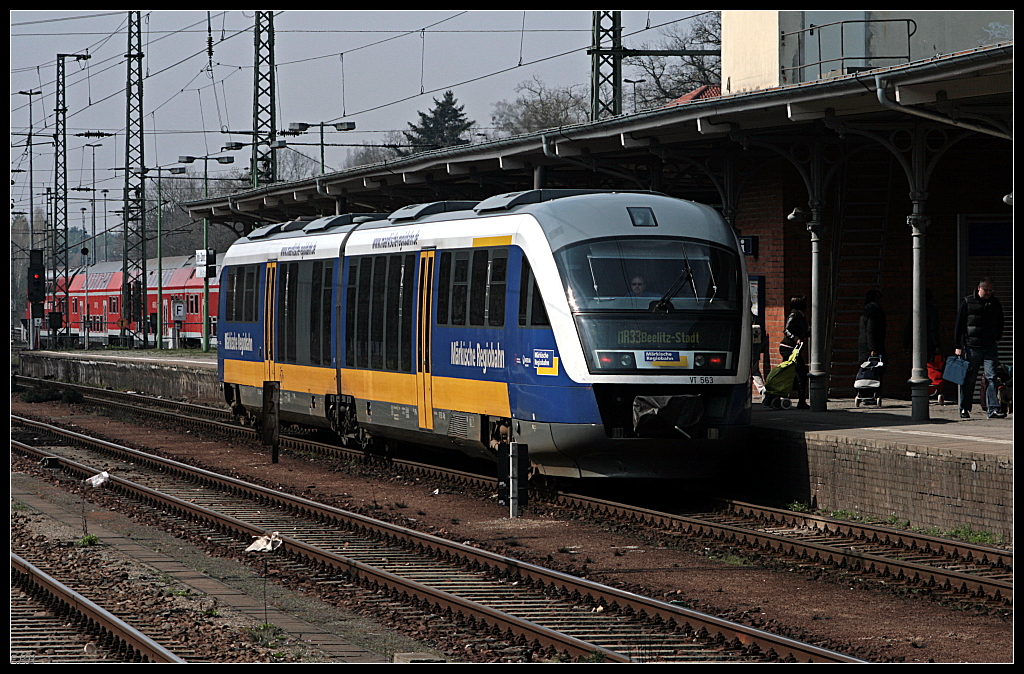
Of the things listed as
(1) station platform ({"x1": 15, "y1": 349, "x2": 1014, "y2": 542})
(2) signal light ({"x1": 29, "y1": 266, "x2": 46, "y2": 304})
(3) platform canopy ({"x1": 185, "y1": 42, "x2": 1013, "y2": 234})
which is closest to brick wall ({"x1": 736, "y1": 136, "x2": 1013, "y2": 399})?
(3) platform canopy ({"x1": 185, "y1": 42, "x2": 1013, "y2": 234})

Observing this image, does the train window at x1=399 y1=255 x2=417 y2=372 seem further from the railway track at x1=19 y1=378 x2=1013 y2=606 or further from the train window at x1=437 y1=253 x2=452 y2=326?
the railway track at x1=19 y1=378 x2=1013 y2=606

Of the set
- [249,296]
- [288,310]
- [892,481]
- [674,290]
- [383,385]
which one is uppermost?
[249,296]

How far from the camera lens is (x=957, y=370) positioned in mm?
15742

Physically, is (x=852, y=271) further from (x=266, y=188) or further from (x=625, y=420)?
(x=266, y=188)

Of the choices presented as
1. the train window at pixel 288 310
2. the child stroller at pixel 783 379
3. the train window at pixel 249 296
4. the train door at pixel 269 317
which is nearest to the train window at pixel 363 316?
Result: the train window at pixel 288 310

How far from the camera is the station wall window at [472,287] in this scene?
14102 mm

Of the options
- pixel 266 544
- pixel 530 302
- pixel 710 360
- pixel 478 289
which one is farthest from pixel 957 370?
pixel 266 544

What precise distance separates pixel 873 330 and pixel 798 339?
970 mm

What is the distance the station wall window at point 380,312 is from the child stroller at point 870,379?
6199mm

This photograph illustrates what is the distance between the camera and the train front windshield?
509 inches

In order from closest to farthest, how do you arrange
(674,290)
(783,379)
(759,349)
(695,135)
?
(674,290)
(695,135)
(783,379)
(759,349)

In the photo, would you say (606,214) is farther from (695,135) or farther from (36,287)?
(36,287)

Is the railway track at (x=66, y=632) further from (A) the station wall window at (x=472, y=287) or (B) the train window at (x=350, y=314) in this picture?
(B) the train window at (x=350, y=314)
